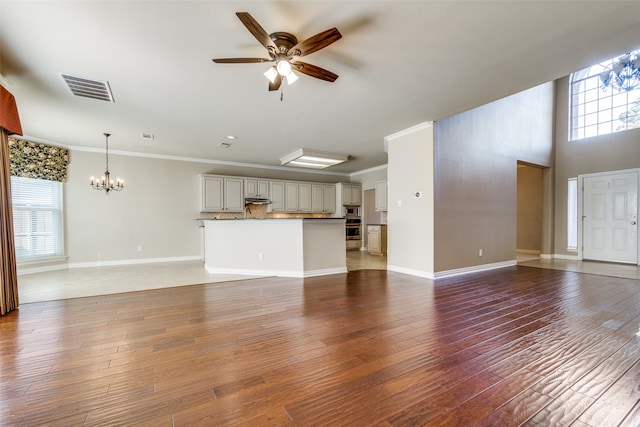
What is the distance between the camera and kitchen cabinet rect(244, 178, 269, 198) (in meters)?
7.45

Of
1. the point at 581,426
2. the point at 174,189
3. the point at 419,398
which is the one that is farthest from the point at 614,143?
the point at 174,189

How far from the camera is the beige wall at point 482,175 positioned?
15.2 ft

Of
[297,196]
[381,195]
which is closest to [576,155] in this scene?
[381,195]

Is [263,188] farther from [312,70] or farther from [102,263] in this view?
[312,70]

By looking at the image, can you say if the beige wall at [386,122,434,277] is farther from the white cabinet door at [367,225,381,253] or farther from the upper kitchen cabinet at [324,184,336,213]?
the upper kitchen cabinet at [324,184,336,213]

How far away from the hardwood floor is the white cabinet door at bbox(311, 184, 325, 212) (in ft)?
17.0

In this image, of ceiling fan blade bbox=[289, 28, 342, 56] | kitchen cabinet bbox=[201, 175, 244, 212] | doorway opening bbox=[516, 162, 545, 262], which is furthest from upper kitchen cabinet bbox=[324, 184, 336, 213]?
ceiling fan blade bbox=[289, 28, 342, 56]

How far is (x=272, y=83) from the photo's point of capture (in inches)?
104

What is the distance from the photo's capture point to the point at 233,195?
7.26 meters

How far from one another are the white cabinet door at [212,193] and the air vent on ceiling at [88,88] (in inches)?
137

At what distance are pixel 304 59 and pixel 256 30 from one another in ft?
2.83

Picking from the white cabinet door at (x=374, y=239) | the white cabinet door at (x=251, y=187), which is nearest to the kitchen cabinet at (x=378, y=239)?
the white cabinet door at (x=374, y=239)

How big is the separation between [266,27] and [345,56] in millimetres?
797

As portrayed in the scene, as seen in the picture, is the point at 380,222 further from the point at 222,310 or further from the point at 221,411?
the point at 221,411
